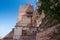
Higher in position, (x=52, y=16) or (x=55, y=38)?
(x=52, y=16)

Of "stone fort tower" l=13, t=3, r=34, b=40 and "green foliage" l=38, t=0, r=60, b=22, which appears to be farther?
"stone fort tower" l=13, t=3, r=34, b=40

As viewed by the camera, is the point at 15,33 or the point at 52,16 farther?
the point at 15,33

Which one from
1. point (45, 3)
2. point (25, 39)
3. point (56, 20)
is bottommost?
point (25, 39)

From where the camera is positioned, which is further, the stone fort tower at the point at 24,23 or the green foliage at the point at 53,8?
the stone fort tower at the point at 24,23

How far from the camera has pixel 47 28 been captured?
26.6 ft

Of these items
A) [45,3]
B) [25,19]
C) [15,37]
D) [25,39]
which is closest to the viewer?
[45,3]

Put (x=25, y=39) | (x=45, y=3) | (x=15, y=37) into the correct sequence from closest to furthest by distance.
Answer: (x=45, y=3)
(x=25, y=39)
(x=15, y=37)

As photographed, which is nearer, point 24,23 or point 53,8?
point 53,8

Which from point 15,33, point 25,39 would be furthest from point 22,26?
point 25,39

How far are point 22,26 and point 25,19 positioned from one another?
1662 mm

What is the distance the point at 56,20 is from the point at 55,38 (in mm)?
772

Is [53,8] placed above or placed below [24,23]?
below

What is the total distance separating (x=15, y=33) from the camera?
21.1 meters

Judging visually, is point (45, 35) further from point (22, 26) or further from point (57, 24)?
point (22, 26)
